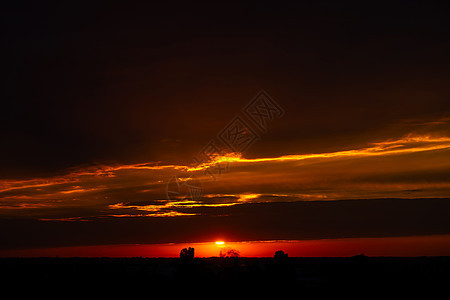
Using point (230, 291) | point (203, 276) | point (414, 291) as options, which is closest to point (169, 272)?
point (203, 276)

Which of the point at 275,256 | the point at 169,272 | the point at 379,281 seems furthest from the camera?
the point at 169,272

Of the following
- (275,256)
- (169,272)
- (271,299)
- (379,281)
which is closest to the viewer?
(271,299)

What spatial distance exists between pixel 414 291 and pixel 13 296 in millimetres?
55945

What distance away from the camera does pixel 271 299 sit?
65.1m

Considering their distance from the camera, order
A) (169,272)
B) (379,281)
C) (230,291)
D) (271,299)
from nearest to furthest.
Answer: (271,299) < (230,291) < (379,281) < (169,272)

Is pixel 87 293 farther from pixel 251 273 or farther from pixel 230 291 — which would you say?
pixel 251 273

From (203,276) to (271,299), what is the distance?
73.2ft

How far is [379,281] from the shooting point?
81.3 m

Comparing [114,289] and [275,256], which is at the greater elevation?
[275,256]

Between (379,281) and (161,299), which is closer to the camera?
(161,299)

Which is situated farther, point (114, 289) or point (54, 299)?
point (114, 289)

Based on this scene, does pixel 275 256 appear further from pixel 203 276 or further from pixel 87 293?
pixel 87 293

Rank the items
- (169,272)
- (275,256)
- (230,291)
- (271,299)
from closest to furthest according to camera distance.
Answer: (271,299), (230,291), (275,256), (169,272)

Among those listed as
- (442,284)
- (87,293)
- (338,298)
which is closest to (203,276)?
(87,293)
